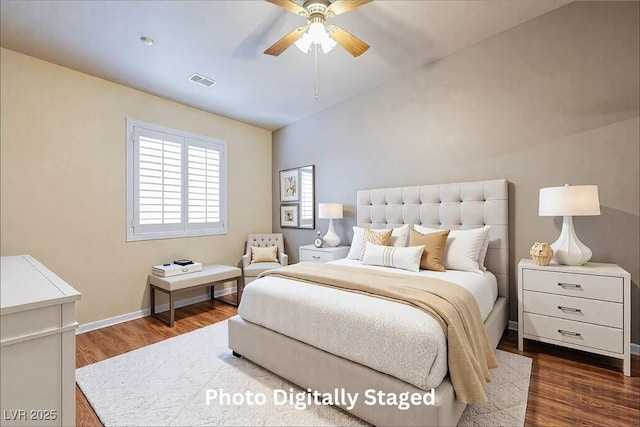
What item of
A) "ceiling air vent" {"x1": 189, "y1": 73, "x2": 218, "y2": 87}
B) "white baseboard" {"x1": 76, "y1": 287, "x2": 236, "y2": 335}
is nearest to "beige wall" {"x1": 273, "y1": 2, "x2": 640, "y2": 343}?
"ceiling air vent" {"x1": 189, "y1": 73, "x2": 218, "y2": 87}

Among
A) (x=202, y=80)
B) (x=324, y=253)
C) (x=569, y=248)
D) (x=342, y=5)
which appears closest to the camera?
(x=342, y=5)

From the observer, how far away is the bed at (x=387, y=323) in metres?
1.53

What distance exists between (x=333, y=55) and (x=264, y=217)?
116 inches

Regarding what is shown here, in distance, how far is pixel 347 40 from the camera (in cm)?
228

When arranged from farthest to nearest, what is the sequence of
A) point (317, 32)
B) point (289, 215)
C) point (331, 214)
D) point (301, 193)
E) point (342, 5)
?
point (289, 215)
point (301, 193)
point (331, 214)
point (317, 32)
point (342, 5)

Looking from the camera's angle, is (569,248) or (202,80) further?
(202,80)

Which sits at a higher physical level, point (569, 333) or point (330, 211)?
point (330, 211)

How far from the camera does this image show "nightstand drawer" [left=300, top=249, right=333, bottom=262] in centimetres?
385

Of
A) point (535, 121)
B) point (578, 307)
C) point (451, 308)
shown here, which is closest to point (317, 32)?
point (451, 308)

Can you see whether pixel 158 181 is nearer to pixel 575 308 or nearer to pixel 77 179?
pixel 77 179

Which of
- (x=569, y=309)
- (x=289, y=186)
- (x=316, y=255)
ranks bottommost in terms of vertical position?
(x=569, y=309)

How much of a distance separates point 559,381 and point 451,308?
4.01ft

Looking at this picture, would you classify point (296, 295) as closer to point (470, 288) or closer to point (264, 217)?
point (470, 288)

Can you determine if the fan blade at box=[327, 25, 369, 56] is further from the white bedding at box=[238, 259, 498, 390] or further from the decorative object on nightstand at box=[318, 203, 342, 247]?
the decorative object on nightstand at box=[318, 203, 342, 247]
